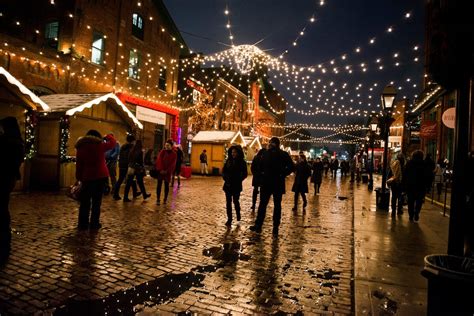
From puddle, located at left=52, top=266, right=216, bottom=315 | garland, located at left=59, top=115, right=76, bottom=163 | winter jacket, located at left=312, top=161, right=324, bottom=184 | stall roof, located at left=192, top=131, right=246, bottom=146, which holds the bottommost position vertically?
puddle, located at left=52, top=266, right=216, bottom=315

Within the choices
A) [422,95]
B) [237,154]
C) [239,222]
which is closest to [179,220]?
[239,222]

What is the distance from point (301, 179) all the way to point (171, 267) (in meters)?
6.90

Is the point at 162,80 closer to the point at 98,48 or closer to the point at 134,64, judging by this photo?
the point at 134,64

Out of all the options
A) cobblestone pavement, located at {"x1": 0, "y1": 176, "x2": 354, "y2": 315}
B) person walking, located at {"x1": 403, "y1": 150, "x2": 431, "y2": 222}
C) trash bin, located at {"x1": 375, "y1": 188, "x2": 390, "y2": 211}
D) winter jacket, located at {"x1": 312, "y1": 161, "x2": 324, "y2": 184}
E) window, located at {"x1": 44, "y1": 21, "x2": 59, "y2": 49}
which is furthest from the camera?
window, located at {"x1": 44, "y1": 21, "x2": 59, "y2": 49}

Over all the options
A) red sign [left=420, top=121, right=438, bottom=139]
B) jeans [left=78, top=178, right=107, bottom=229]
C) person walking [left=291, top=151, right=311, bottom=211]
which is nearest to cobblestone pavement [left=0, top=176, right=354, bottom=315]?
jeans [left=78, top=178, right=107, bottom=229]

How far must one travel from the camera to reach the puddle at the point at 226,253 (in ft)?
16.6

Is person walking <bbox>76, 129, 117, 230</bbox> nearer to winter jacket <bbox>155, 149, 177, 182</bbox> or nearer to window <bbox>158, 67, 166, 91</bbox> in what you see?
winter jacket <bbox>155, 149, 177, 182</bbox>

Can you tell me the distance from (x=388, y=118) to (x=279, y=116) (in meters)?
58.5

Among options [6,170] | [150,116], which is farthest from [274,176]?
[150,116]

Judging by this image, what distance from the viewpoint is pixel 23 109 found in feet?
35.9

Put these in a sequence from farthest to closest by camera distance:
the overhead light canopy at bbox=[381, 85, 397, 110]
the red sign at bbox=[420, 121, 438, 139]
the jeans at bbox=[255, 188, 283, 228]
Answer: the red sign at bbox=[420, 121, 438, 139], the overhead light canopy at bbox=[381, 85, 397, 110], the jeans at bbox=[255, 188, 283, 228]

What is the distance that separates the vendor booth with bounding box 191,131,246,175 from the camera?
81.6 ft

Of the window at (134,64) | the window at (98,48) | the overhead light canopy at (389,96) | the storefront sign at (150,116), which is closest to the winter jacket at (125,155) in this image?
the overhead light canopy at (389,96)

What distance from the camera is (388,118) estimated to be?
→ 11.4 meters
